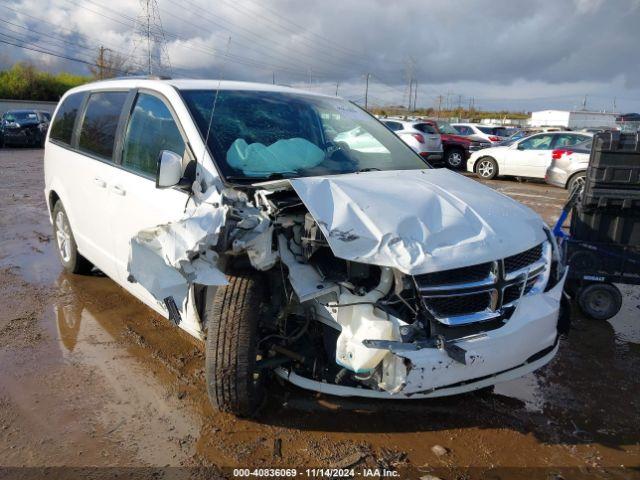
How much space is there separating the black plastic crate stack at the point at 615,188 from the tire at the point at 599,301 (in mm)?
418

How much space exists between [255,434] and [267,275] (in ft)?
2.85

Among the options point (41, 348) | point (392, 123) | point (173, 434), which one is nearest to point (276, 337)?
point (173, 434)

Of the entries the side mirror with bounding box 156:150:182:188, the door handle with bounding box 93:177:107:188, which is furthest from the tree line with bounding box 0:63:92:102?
the side mirror with bounding box 156:150:182:188

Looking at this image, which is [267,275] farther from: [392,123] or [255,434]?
[392,123]

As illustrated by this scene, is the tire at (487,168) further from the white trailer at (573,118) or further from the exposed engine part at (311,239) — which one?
the white trailer at (573,118)

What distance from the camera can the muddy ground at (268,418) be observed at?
2.69 metres

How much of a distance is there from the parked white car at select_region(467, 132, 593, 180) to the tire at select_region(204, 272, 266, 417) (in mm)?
12605

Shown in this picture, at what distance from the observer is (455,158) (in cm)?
1795

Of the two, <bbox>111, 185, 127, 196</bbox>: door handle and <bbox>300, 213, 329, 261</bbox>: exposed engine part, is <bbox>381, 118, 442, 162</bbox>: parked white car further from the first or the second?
<bbox>300, 213, 329, 261</bbox>: exposed engine part

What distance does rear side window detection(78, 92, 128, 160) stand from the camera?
13.6 ft

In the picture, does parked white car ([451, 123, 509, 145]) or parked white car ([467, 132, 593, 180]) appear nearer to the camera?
parked white car ([467, 132, 593, 180])

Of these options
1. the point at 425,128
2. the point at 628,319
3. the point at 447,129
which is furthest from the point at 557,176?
the point at 628,319

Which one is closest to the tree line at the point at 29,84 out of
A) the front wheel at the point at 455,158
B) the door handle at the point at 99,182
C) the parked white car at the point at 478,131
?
the parked white car at the point at 478,131

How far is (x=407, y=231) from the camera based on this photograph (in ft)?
8.56
